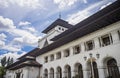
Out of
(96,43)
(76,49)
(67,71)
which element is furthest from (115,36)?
A: (67,71)

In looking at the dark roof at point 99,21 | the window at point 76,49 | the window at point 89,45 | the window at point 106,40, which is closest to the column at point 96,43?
the window at point 106,40

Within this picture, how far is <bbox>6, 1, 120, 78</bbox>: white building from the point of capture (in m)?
14.0

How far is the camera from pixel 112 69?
14.2 metres

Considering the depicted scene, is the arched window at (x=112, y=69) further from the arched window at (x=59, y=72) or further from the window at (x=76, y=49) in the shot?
the arched window at (x=59, y=72)

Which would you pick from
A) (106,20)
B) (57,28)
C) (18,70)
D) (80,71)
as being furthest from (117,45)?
(18,70)

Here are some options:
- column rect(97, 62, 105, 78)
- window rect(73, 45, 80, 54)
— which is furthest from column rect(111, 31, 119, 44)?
window rect(73, 45, 80, 54)

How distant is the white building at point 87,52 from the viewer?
14.0 meters

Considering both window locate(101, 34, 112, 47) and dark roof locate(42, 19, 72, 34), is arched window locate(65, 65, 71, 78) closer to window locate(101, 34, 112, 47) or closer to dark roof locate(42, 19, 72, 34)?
window locate(101, 34, 112, 47)

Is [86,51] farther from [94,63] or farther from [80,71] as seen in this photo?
[80,71]

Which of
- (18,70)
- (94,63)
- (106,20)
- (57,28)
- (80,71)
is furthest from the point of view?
(57,28)

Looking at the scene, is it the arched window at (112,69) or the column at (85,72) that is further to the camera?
the column at (85,72)

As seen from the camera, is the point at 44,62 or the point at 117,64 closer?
the point at 117,64

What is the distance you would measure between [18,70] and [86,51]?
16.5 meters

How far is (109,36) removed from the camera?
1463 cm
